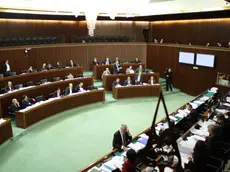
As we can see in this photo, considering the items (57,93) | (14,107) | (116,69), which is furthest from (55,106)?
(116,69)

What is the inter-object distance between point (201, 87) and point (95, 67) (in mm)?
6187

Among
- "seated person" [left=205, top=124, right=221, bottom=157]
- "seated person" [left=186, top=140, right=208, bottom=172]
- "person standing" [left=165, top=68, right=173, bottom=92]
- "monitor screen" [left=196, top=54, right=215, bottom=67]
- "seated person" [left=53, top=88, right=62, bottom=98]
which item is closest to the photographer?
"seated person" [left=186, top=140, right=208, bottom=172]

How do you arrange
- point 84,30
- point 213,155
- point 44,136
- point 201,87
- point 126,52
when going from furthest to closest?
point 84,30, point 126,52, point 201,87, point 44,136, point 213,155

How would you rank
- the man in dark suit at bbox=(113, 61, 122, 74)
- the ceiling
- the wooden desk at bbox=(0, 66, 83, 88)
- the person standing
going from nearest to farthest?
the ceiling → the wooden desk at bbox=(0, 66, 83, 88) → the person standing → the man in dark suit at bbox=(113, 61, 122, 74)

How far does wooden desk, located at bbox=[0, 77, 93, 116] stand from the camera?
8969mm

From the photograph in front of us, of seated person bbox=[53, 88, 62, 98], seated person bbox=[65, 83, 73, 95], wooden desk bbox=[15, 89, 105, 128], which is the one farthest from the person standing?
seated person bbox=[53, 88, 62, 98]

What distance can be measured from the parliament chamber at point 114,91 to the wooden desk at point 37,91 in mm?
42

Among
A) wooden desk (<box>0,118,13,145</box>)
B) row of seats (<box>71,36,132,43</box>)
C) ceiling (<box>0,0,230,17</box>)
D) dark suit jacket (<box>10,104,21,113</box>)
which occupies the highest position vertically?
ceiling (<box>0,0,230,17</box>)

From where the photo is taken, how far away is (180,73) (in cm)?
1464

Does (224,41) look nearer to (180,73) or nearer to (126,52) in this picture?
(180,73)

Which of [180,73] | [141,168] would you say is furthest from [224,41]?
[141,168]

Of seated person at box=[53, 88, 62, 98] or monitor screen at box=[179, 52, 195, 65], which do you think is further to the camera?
monitor screen at box=[179, 52, 195, 65]

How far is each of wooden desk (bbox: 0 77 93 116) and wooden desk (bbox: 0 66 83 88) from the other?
1.23 m

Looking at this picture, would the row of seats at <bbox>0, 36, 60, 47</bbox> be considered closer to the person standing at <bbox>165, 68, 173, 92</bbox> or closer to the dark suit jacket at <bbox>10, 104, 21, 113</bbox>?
the dark suit jacket at <bbox>10, 104, 21, 113</bbox>
